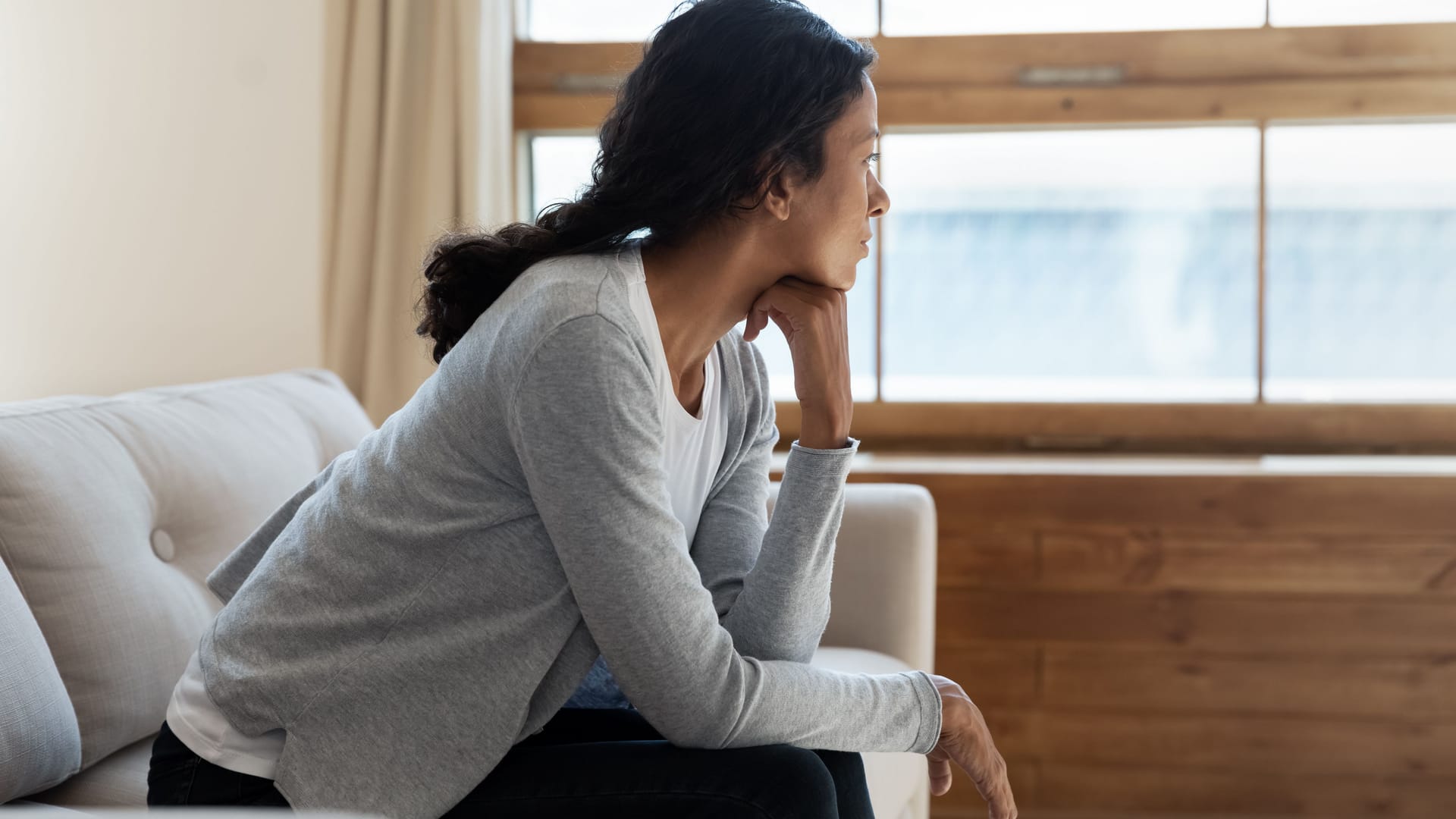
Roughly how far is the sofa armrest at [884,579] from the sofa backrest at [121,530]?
764mm

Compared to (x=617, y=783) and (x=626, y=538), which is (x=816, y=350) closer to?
(x=626, y=538)

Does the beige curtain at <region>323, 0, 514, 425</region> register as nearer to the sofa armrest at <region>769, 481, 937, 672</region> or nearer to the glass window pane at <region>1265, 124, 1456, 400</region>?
the sofa armrest at <region>769, 481, 937, 672</region>

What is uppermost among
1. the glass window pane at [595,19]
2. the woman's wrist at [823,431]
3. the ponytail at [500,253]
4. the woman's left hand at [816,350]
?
the glass window pane at [595,19]

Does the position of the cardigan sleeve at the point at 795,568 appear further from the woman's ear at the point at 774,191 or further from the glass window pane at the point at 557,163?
the glass window pane at the point at 557,163

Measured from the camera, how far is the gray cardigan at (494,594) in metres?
0.93

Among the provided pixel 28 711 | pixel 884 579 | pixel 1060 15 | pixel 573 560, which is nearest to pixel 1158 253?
pixel 1060 15

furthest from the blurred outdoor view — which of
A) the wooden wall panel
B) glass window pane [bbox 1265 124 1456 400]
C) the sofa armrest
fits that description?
the sofa armrest

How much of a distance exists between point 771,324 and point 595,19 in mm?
730

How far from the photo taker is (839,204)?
1144 mm

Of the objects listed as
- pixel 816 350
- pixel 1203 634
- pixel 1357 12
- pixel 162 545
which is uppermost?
pixel 1357 12

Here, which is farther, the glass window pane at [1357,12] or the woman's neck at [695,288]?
the glass window pane at [1357,12]

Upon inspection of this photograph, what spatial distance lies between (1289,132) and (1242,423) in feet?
1.83

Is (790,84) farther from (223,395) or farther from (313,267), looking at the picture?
(313,267)

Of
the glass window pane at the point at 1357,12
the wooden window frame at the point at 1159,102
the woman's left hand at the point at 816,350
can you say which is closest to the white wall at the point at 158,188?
the wooden window frame at the point at 1159,102
